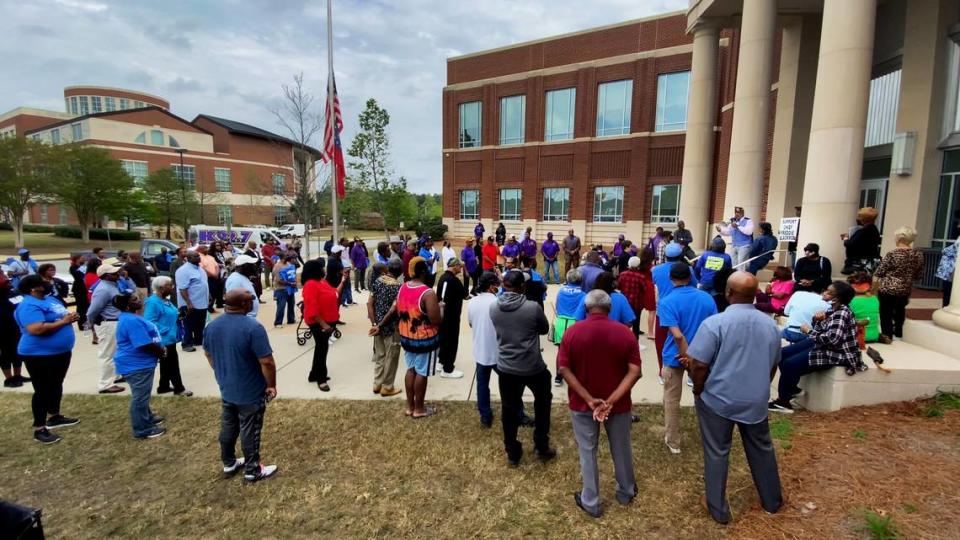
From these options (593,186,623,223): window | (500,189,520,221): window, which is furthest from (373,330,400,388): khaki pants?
(500,189,520,221): window

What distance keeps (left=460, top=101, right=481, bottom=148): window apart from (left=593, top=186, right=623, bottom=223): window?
10187 mm

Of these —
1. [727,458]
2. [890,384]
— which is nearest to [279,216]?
[890,384]

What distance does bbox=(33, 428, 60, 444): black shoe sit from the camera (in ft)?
17.0

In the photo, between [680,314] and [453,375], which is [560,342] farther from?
[453,375]

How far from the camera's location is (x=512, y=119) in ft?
109

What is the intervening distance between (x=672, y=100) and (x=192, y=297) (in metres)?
27.8

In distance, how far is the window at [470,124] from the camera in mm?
34781

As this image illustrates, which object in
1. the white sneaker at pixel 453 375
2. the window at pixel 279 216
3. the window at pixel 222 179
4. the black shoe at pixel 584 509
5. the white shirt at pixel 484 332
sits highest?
the window at pixel 222 179

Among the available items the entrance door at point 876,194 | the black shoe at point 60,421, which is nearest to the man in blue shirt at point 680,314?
the black shoe at point 60,421

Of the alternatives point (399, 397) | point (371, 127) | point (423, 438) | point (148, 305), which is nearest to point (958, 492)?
point (423, 438)

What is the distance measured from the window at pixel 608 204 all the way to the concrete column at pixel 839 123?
20840 mm

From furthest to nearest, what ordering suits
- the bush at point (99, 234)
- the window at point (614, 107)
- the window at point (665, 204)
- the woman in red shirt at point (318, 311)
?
the bush at point (99, 234) < the window at point (614, 107) < the window at point (665, 204) < the woman in red shirt at point (318, 311)

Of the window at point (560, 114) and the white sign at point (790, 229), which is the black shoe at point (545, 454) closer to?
the white sign at point (790, 229)

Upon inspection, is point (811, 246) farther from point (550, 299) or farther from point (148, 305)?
point (148, 305)
